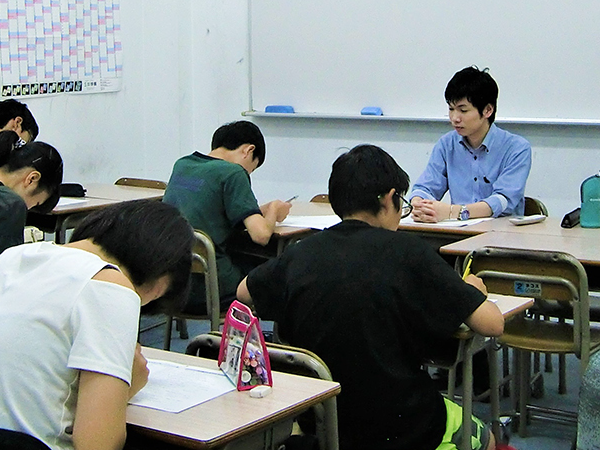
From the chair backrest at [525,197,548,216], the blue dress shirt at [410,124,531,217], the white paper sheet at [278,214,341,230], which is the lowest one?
the white paper sheet at [278,214,341,230]

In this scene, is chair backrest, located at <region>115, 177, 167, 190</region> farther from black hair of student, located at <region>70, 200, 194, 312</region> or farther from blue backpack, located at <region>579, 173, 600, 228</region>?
black hair of student, located at <region>70, 200, 194, 312</region>

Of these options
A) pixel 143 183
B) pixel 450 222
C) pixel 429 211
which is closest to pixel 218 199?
pixel 429 211

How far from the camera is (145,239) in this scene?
156 cm

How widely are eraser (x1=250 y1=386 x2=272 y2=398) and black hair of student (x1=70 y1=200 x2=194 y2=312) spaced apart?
29 centimetres

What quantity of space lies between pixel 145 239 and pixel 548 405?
260 centimetres

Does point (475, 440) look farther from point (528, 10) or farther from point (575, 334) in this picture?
point (528, 10)

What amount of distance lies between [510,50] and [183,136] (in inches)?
97.3

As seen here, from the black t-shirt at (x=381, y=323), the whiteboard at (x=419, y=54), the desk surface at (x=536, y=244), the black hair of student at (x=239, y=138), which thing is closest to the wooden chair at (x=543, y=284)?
the desk surface at (x=536, y=244)

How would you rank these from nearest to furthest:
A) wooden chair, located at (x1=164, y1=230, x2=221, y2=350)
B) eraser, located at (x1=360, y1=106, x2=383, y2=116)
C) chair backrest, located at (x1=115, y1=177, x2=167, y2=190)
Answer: wooden chair, located at (x1=164, y1=230, x2=221, y2=350), chair backrest, located at (x1=115, y1=177, x2=167, y2=190), eraser, located at (x1=360, y1=106, x2=383, y2=116)

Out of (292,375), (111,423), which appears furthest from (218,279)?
(111,423)

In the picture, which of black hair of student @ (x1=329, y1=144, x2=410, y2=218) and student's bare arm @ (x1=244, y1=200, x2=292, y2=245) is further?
student's bare arm @ (x1=244, y1=200, x2=292, y2=245)

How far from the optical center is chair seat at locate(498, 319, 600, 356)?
119 inches

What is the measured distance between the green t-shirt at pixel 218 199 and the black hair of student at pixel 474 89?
1169mm

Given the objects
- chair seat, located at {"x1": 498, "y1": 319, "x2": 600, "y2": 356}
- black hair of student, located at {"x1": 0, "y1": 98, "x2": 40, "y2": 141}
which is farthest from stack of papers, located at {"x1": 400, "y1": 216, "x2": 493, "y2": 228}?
black hair of student, located at {"x1": 0, "y1": 98, "x2": 40, "y2": 141}
